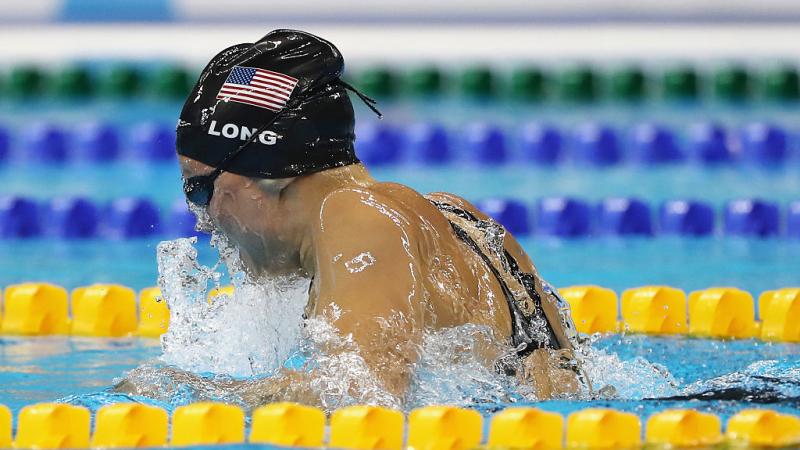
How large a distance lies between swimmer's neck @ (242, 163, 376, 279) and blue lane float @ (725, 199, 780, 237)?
164 inches

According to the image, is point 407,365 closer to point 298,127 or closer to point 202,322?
point 298,127

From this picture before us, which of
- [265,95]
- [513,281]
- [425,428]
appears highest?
[265,95]

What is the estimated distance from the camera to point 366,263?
2.39m

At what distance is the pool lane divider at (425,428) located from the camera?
2.41m

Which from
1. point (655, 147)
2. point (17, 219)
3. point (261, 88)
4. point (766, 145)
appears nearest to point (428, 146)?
point (655, 147)

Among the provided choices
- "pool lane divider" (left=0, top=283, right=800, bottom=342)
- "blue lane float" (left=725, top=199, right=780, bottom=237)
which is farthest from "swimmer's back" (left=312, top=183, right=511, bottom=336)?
"blue lane float" (left=725, top=199, right=780, bottom=237)

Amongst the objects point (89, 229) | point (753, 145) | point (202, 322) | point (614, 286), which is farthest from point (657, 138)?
point (202, 322)

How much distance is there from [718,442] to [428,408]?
1.84 ft

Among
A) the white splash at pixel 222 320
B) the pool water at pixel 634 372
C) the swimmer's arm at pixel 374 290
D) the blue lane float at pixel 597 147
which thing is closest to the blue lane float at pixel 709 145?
the blue lane float at pixel 597 147

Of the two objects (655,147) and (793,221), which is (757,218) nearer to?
(793,221)

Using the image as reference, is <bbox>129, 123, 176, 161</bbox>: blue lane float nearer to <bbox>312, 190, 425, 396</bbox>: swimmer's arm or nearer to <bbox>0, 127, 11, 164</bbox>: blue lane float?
<bbox>0, 127, 11, 164</bbox>: blue lane float

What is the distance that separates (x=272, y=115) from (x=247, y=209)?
0.20 meters

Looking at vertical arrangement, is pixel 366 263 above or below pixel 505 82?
below

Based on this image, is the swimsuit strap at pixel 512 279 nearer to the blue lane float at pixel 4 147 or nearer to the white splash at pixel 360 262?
the white splash at pixel 360 262
